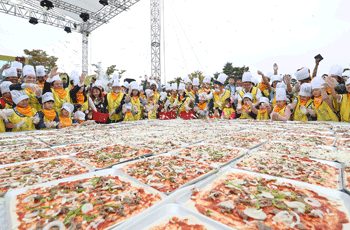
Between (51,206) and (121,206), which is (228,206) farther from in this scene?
(51,206)

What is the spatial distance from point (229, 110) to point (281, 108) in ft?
5.45

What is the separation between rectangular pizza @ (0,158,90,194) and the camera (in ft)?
4.13

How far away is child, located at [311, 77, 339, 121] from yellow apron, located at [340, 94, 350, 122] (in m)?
0.18

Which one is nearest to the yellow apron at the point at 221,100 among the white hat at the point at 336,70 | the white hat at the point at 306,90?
the white hat at the point at 306,90

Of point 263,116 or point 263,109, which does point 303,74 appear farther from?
point 263,116

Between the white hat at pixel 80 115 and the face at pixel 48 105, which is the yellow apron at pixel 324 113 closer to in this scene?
the white hat at pixel 80 115

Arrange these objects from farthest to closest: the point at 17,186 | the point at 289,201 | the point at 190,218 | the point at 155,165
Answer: the point at 155,165, the point at 17,186, the point at 289,201, the point at 190,218

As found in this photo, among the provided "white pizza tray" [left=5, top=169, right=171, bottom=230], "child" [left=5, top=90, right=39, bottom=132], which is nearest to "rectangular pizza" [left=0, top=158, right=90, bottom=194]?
"white pizza tray" [left=5, top=169, right=171, bottom=230]

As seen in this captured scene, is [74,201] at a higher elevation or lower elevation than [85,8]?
lower

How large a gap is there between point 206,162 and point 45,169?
1374 millimetres

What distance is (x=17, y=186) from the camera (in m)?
1.22

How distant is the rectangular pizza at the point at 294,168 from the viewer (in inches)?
50.9

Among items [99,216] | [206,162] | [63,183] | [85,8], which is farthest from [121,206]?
[85,8]

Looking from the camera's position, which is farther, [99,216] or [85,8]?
[85,8]
